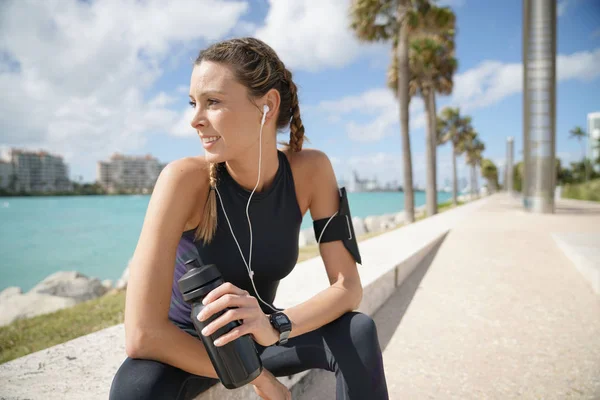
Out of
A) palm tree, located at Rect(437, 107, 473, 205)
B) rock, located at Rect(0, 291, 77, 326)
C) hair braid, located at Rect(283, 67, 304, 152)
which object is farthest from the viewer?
palm tree, located at Rect(437, 107, 473, 205)

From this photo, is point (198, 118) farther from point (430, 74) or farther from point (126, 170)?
point (126, 170)

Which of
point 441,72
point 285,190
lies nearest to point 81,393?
point 285,190

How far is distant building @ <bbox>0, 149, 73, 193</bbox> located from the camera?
6175cm

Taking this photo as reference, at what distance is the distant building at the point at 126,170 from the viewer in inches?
3831

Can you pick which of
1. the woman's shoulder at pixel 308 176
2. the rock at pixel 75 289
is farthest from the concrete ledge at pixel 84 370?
the rock at pixel 75 289

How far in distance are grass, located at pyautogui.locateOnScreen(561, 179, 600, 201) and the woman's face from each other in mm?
28803

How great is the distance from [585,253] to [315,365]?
15.5 ft

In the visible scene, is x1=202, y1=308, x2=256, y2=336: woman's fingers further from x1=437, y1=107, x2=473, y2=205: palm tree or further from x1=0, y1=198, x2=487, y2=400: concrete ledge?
x1=437, y1=107, x2=473, y2=205: palm tree

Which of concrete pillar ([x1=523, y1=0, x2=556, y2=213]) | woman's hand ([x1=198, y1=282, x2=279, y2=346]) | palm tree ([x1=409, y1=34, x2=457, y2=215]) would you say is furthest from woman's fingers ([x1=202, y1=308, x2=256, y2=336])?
palm tree ([x1=409, y1=34, x2=457, y2=215])

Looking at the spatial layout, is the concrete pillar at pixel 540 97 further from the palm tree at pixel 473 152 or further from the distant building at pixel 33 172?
the distant building at pixel 33 172

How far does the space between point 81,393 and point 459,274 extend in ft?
14.3

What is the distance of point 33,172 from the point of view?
7081 centimetres

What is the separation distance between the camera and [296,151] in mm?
1747

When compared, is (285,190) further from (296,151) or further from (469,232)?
(469,232)
